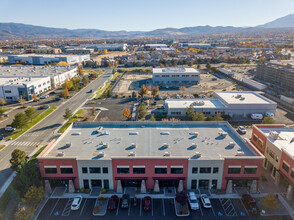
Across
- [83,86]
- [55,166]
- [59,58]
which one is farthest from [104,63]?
[55,166]

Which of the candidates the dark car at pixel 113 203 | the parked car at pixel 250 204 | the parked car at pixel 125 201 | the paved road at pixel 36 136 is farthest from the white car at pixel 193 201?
the paved road at pixel 36 136

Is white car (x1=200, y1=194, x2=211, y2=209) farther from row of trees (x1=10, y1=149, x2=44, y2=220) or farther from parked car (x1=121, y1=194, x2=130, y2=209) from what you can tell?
row of trees (x1=10, y1=149, x2=44, y2=220)

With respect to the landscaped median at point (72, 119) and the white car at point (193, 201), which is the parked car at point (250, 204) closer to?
the white car at point (193, 201)

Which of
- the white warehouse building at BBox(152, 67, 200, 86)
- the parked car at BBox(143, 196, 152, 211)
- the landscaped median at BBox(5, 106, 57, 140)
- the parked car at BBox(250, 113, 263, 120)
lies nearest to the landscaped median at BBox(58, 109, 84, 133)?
the landscaped median at BBox(5, 106, 57, 140)

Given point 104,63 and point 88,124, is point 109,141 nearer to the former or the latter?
point 88,124

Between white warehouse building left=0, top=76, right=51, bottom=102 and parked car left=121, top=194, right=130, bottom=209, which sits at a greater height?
white warehouse building left=0, top=76, right=51, bottom=102

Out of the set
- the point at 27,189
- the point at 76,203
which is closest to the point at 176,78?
the point at 76,203
